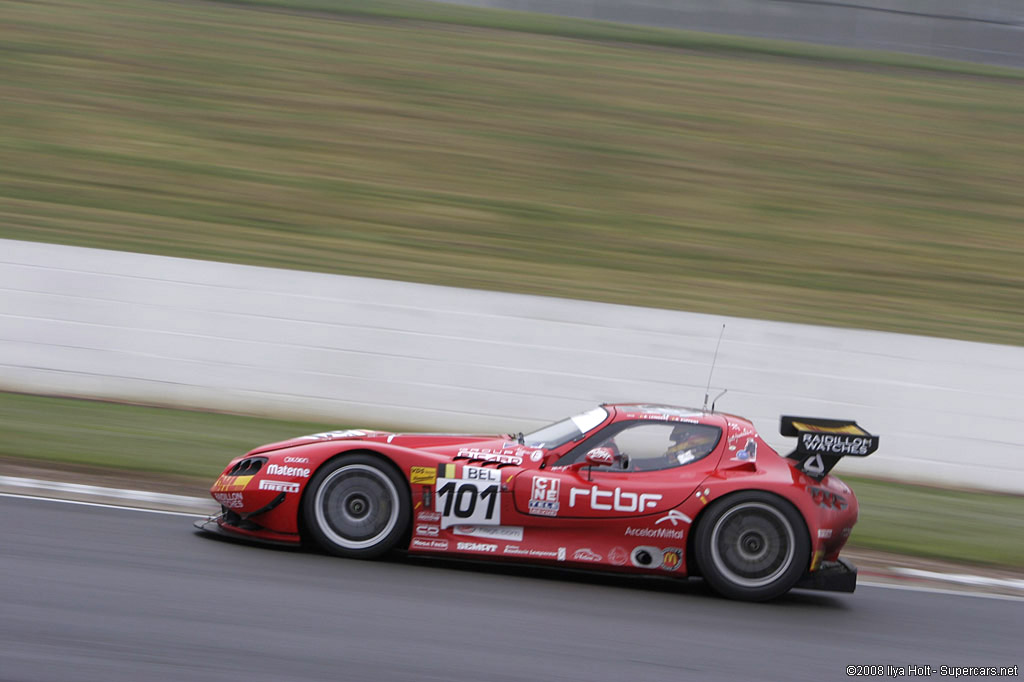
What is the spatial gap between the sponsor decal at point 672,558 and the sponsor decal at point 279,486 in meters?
2.29

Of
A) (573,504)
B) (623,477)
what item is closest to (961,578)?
(623,477)

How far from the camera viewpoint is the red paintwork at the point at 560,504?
6258mm

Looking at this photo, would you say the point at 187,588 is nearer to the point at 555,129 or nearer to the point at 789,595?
the point at 789,595

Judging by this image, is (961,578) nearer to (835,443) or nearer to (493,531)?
(835,443)

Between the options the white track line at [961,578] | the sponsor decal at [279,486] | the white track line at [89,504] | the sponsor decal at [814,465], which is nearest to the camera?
the sponsor decal at [279,486]

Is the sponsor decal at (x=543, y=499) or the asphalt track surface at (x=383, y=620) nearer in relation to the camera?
the asphalt track surface at (x=383, y=620)

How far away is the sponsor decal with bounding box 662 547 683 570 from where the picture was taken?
635 cm

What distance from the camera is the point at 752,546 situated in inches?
253

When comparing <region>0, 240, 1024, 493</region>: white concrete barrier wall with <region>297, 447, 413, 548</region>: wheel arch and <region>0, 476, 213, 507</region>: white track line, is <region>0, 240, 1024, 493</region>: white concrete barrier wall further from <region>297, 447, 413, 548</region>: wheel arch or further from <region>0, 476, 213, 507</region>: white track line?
<region>297, 447, 413, 548</region>: wheel arch

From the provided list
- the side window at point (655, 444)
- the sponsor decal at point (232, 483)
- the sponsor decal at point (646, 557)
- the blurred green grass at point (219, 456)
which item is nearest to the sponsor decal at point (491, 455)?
the side window at point (655, 444)

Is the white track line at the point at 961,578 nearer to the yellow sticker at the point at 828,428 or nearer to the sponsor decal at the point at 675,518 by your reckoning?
the yellow sticker at the point at 828,428

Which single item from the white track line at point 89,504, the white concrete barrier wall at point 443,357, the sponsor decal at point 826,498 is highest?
the white concrete barrier wall at point 443,357

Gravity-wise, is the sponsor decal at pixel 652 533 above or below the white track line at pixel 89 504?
above

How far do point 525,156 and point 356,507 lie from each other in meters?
10.9
